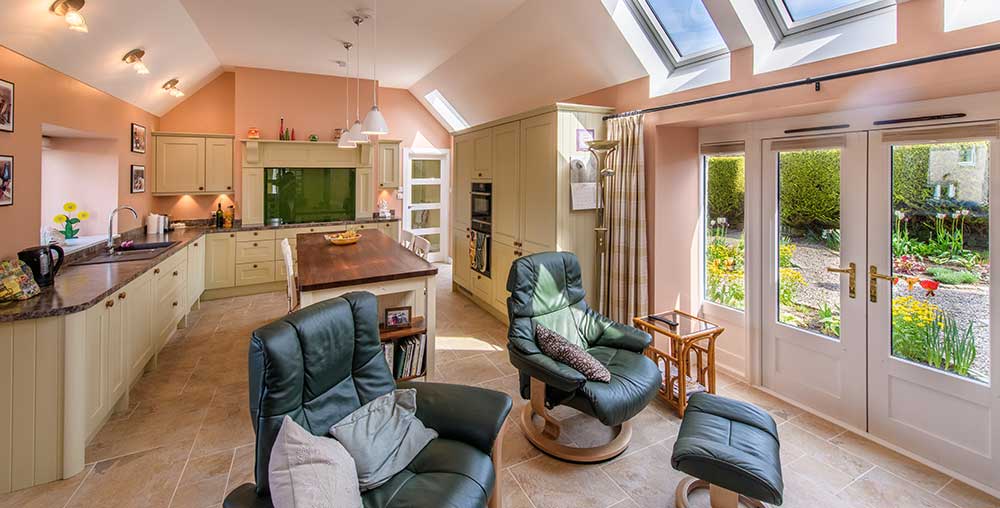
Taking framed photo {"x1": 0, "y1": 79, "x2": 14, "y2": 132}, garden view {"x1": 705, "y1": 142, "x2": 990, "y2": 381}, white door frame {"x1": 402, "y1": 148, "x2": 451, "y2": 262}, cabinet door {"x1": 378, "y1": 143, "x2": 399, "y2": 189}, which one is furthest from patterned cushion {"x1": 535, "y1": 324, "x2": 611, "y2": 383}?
white door frame {"x1": 402, "y1": 148, "x2": 451, "y2": 262}

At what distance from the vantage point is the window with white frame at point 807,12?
2.58 m

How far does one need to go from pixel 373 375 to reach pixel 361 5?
3403 mm

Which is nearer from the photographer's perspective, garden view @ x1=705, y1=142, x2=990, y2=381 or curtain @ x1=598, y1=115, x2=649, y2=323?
garden view @ x1=705, y1=142, x2=990, y2=381

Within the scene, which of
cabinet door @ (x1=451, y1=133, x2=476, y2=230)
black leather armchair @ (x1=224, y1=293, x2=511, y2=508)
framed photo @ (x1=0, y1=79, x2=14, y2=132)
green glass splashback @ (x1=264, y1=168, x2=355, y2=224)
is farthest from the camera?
green glass splashback @ (x1=264, y1=168, x2=355, y2=224)

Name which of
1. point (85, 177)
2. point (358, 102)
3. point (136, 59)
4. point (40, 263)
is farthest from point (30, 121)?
point (358, 102)

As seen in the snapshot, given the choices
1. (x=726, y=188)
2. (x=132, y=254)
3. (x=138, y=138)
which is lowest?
(x=132, y=254)

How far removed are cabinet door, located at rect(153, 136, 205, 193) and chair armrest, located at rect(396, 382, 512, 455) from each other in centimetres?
539

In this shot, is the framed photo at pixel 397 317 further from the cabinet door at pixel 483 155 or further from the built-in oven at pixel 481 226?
the cabinet door at pixel 483 155

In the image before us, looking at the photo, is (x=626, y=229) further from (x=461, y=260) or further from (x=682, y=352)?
(x=461, y=260)

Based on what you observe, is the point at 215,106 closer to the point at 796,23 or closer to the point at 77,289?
the point at 77,289

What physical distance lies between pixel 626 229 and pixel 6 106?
4172mm

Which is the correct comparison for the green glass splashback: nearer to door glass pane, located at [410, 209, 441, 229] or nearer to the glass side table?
door glass pane, located at [410, 209, 441, 229]

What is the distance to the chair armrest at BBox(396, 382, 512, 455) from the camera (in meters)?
1.87

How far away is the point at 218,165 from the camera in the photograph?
236 inches
